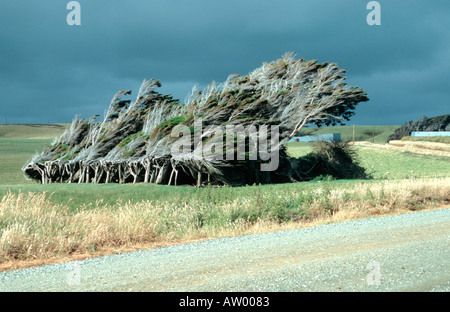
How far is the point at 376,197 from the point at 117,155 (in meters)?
19.2

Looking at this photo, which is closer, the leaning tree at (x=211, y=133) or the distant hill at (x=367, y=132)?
the leaning tree at (x=211, y=133)

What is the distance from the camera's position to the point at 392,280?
20.7 feet

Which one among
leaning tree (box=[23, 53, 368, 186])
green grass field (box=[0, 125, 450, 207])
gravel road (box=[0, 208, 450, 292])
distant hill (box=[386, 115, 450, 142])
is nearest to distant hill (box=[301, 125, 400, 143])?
distant hill (box=[386, 115, 450, 142])

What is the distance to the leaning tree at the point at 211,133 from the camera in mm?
27750

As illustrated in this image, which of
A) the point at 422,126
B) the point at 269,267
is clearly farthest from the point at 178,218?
the point at 422,126

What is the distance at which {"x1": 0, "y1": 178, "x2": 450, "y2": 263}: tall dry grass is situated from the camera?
9164 millimetres

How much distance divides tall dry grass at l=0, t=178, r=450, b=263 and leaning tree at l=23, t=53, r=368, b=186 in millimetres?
11575

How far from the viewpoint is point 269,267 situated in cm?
701

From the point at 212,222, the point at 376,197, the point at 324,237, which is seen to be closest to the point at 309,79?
the point at 376,197

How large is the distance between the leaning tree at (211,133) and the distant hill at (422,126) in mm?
78266

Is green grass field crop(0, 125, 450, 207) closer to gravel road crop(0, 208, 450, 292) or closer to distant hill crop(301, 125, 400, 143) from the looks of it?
gravel road crop(0, 208, 450, 292)

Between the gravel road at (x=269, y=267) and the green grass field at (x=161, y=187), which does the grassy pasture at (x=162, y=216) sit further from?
the gravel road at (x=269, y=267)

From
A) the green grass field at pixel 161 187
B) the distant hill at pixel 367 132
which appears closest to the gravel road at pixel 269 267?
the green grass field at pixel 161 187
